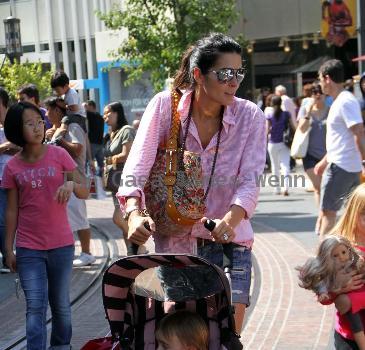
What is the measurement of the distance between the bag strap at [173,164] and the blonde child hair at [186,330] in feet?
1.32

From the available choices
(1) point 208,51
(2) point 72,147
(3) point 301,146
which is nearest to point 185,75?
(1) point 208,51

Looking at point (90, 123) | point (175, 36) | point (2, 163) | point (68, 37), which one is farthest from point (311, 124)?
point (68, 37)

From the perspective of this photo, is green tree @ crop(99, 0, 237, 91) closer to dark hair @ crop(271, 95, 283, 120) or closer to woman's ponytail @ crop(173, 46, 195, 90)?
dark hair @ crop(271, 95, 283, 120)

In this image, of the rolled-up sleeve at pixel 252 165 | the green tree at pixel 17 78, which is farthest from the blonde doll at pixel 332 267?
the green tree at pixel 17 78

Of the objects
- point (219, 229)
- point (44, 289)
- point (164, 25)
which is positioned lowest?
point (44, 289)

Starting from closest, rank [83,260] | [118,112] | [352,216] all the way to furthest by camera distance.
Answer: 1. [352,216]
2. [83,260]
3. [118,112]

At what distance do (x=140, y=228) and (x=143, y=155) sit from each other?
0.43m

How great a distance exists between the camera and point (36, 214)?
5348 millimetres

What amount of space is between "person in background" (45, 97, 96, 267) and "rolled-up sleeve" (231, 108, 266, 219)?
380 cm

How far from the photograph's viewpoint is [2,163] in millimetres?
8273

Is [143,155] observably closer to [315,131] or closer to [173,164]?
[173,164]

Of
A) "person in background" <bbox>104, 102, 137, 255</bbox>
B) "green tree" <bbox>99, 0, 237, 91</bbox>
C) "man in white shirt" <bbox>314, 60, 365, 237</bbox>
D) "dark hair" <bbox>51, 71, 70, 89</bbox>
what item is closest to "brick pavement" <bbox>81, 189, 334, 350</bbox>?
"man in white shirt" <bbox>314, 60, 365, 237</bbox>

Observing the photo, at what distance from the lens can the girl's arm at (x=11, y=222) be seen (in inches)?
210

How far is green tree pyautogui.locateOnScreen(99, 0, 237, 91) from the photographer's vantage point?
19.9m
